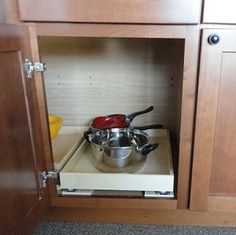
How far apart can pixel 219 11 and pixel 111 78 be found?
2.03 feet

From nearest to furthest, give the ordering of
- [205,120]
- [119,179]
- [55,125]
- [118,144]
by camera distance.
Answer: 1. [205,120]
2. [119,179]
3. [118,144]
4. [55,125]

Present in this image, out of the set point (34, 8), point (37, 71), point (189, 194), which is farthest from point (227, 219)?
point (34, 8)

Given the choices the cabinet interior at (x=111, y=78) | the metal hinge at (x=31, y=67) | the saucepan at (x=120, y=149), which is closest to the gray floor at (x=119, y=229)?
the saucepan at (x=120, y=149)

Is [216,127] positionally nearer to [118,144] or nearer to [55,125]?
[118,144]

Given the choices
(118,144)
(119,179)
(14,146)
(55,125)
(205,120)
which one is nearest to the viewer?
(14,146)

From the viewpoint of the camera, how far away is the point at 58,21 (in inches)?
26.5

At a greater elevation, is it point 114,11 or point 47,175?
point 114,11

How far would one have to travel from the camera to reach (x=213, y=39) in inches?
26.0

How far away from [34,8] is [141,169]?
64 cm

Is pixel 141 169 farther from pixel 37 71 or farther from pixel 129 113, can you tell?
pixel 37 71

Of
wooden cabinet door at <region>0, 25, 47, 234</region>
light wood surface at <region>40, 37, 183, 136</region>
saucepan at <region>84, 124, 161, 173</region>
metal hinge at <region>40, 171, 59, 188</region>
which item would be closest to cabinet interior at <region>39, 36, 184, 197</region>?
light wood surface at <region>40, 37, 183, 136</region>

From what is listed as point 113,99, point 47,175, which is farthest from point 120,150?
point 113,99

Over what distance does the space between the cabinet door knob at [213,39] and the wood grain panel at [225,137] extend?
4cm

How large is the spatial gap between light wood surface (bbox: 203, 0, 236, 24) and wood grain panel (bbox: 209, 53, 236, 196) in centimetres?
9
